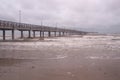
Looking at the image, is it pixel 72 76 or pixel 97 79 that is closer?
pixel 97 79

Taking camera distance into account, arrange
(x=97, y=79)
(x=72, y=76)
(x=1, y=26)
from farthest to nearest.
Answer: (x=1, y=26), (x=72, y=76), (x=97, y=79)

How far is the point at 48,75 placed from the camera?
790cm

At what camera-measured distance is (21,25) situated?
56375mm

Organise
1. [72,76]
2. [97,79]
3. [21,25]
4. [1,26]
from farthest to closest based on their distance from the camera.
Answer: [21,25] < [1,26] < [72,76] < [97,79]

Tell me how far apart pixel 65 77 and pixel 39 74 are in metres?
1.17

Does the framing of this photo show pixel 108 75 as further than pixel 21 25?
No

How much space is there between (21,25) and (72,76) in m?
50.3

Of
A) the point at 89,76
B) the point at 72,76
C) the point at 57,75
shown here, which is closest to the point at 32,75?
the point at 57,75

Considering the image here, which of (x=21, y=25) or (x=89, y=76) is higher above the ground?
(x=21, y=25)

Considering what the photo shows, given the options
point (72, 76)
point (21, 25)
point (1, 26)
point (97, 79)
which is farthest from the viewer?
point (21, 25)

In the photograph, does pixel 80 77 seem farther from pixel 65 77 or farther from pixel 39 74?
pixel 39 74

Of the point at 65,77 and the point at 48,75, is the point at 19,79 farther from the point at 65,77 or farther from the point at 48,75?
the point at 65,77

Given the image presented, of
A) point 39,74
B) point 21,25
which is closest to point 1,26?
point 21,25

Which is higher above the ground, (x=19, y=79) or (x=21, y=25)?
(x=21, y=25)
